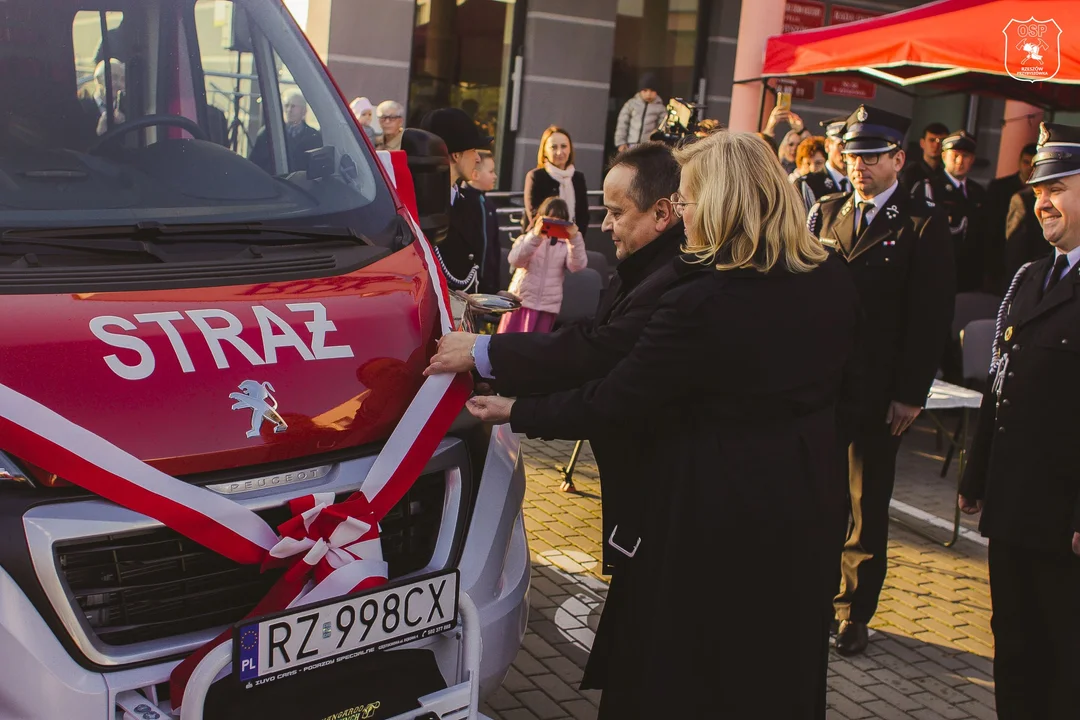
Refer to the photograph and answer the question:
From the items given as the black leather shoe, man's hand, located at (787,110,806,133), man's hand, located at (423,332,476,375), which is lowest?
the black leather shoe

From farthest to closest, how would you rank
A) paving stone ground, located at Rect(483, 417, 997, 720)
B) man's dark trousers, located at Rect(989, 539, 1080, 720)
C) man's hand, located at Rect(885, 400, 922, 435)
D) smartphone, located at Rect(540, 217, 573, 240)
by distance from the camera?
1. smartphone, located at Rect(540, 217, 573, 240)
2. man's hand, located at Rect(885, 400, 922, 435)
3. paving stone ground, located at Rect(483, 417, 997, 720)
4. man's dark trousers, located at Rect(989, 539, 1080, 720)

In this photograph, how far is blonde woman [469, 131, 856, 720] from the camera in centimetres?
287

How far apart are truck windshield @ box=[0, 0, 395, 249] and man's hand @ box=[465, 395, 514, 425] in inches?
25.0

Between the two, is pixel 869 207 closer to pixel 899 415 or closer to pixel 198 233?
pixel 899 415

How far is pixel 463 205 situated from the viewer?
267 inches

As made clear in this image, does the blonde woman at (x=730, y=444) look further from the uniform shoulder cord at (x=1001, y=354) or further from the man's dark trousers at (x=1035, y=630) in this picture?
the uniform shoulder cord at (x=1001, y=354)

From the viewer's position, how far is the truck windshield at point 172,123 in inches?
124

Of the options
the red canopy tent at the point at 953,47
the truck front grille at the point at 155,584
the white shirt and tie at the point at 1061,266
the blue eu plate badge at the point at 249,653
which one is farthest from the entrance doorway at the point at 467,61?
the blue eu plate badge at the point at 249,653

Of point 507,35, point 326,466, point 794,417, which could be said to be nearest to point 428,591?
point 326,466

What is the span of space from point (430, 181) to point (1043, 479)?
85.7 inches

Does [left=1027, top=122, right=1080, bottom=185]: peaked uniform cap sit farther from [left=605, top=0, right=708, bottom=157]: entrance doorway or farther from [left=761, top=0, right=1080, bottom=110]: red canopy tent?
[left=605, top=0, right=708, bottom=157]: entrance doorway

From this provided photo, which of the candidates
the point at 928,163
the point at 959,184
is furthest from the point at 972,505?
the point at 928,163

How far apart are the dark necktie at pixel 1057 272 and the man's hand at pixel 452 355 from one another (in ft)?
6.14

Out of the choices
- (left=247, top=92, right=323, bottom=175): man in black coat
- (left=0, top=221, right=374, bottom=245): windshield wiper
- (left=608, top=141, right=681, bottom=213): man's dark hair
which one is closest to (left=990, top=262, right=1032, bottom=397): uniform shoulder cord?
(left=608, top=141, right=681, bottom=213): man's dark hair
